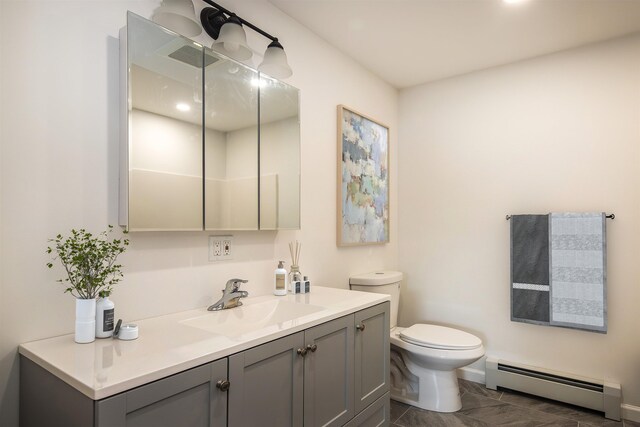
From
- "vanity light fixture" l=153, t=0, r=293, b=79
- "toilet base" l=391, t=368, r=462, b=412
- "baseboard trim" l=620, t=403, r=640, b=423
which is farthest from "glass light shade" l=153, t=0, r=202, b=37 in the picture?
"baseboard trim" l=620, t=403, r=640, b=423

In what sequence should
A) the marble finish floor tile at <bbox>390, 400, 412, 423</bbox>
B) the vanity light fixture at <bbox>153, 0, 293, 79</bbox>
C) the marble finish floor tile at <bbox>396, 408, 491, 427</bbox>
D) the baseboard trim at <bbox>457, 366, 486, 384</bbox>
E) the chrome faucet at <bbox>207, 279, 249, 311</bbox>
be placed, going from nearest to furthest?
1. the vanity light fixture at <bbox>153, 0, 293, 79</bbox>
2. the chrome faucet at <bbox>207, 279, 249, 311</bbox>
3. the marble finish floor tile at <bbox>396, 408, 491, 427</bbox>
4. the marble finish floor tile at <bbox>390, 400, 412, 423</bbox>
5. the baseboard trim at <bbox>457, 366, 486, 384</bbox>

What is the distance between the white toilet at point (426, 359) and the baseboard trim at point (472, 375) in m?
0.46

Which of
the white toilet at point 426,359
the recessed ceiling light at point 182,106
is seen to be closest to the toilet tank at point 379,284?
the white toilet at point 426,359

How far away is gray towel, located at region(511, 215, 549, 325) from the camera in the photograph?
2539mm

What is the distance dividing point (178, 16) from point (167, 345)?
4.12ft

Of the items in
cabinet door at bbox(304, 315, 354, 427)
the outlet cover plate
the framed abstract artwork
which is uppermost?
the framed abstract artwork

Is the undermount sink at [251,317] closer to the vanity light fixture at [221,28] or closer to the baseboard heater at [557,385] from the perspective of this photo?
the vanity light fixture at [221,28]

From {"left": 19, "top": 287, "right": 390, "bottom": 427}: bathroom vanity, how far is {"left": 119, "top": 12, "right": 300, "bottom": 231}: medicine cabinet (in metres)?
0.42

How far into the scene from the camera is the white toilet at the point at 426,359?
7.49 feet

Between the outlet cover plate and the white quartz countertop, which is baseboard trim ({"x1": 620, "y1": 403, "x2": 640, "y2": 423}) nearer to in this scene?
the white quartz countertop

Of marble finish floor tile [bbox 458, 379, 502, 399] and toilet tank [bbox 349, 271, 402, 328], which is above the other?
toilet tank [bbox 349, 271, 402, 328]

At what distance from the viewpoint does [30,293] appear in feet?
3.92

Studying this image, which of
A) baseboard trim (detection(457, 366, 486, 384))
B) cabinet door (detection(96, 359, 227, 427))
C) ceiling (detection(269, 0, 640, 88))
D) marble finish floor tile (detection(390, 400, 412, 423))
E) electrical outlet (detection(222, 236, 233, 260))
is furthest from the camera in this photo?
baseboard trim (detection(457, 366, 486, 384))

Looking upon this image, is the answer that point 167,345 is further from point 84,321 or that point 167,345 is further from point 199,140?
point 199,140
